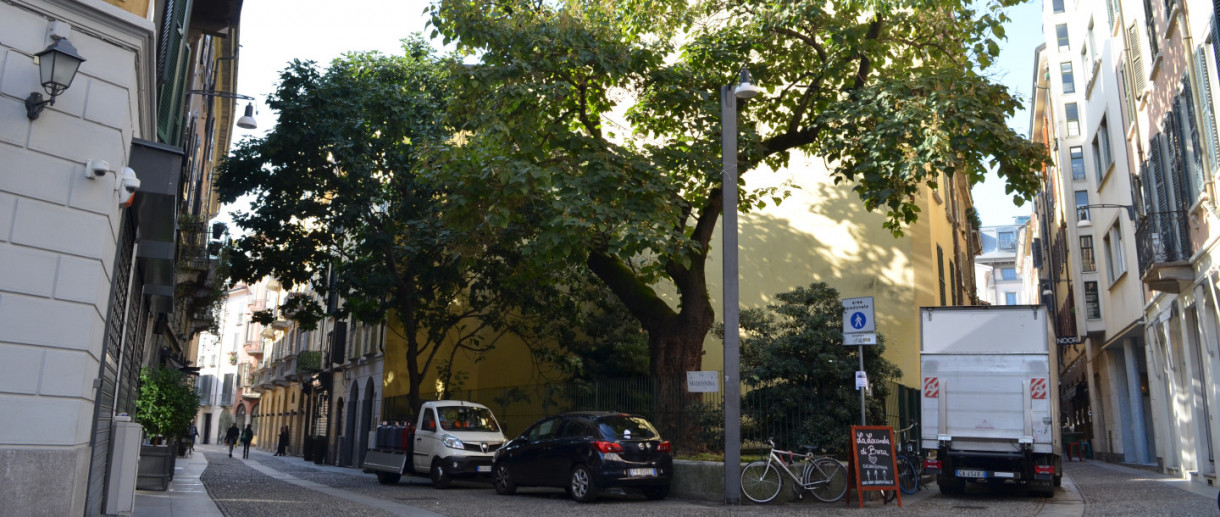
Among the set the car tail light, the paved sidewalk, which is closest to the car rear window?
the car tail light

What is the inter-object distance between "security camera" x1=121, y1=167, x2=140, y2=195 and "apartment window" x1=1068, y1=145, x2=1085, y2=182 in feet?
114

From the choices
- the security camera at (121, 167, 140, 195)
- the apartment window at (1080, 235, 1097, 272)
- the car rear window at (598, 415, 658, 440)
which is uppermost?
the apartment window at (1080, 235, 1097, 272)

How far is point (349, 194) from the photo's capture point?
67.8ft

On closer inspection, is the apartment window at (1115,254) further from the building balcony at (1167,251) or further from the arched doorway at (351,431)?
the arched doorway at (351,431)

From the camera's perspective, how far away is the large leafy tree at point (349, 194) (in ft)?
66.8

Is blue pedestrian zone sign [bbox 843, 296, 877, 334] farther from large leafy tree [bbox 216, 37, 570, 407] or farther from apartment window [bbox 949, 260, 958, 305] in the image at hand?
apartment window [bbox 949, 260, 958, 305]

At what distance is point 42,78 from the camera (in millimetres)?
7602

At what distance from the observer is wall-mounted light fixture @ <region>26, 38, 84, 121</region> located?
7.58 m

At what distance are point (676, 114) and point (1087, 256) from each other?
2377 cm

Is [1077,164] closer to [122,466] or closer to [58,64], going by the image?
[122,466]

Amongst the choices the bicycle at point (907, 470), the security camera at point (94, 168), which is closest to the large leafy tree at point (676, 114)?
the bicycle at point (907, 470)

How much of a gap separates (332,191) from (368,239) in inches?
55.1

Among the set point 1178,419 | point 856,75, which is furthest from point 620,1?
point 1178,419

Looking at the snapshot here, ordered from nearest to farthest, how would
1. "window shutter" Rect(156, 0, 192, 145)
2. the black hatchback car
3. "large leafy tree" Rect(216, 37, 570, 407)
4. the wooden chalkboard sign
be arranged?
"window shutter" Rect(156, 0, 192, 145) < the wooden chalkboard sign < the black hatchback car < "large leafy tree" Rect(216, 37, 570, 407)
